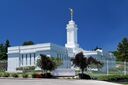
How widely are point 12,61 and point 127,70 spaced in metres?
22.0

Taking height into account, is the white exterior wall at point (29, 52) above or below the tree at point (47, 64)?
above

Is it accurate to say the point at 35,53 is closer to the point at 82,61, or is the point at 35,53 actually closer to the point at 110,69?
the point at 110,69

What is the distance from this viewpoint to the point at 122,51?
68.3m

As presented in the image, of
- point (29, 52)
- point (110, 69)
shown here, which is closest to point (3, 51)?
point (29, 52)

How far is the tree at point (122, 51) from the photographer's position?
67125mm

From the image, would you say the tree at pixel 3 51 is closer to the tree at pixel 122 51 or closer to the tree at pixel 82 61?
the tree at pixel 122 51

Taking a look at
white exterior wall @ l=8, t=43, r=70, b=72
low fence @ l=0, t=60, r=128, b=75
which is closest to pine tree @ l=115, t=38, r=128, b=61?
white exterior wall @ l=8, t=43, r=70, b=72

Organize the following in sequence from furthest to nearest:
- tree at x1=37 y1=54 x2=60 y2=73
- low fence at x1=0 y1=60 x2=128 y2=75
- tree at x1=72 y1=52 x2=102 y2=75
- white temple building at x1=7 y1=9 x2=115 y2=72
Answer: white temple building at x1=7 y1=9 x2=115 y2=72, low fence at x1=0 y1=60 x2=128 y2=75, tree at x1=37 y1=54 x2=60 y2=73, tree at x1=72 y1=52 x2=102 y2=75

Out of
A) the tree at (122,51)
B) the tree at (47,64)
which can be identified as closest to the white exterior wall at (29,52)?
the tree at (122,51)

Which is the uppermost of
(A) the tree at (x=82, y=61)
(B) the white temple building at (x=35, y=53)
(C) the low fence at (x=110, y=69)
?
(B) the white temple building at (x=35, y=53)

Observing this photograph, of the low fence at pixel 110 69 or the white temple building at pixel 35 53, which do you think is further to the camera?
the white temple building at pixel 35 53

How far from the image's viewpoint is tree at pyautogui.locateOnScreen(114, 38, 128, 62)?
6712 cm

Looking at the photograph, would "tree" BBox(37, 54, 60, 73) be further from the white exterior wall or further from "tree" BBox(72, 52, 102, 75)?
the white exterior wall

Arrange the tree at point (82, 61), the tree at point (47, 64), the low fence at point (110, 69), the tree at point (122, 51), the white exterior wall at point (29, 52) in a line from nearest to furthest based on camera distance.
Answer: the tree at point (82, 61) → the tree at point (47, 64) → the low fence at point (110, 69) → the white exterior wall at point (29, 52) → the tree at point (122, 51)
